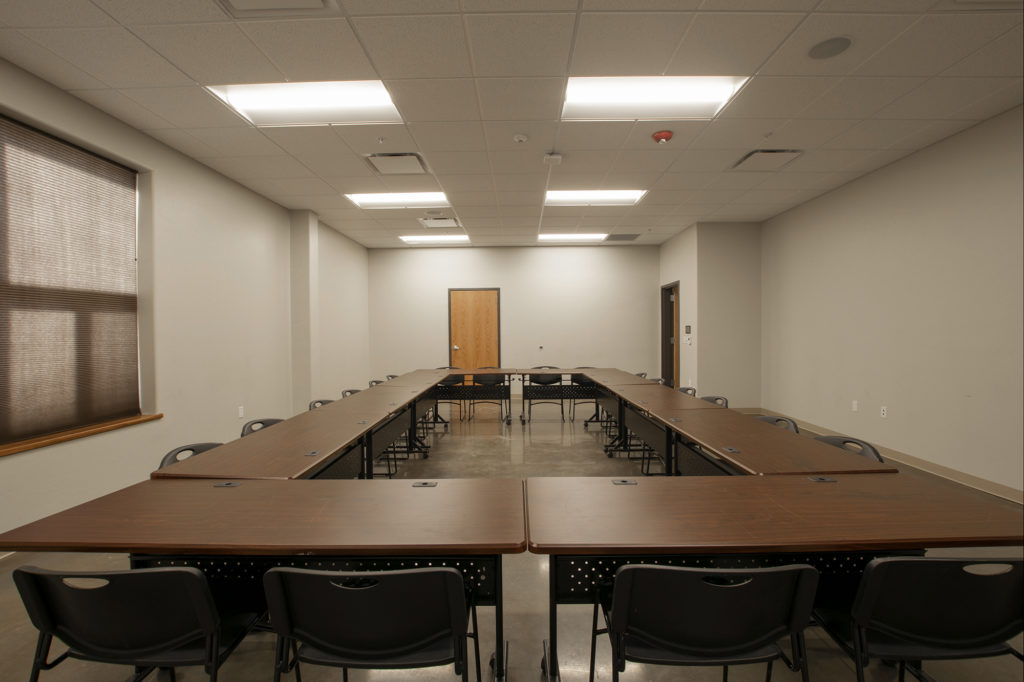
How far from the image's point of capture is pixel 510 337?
26.9 ft

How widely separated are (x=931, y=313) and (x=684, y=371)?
358 centimetres

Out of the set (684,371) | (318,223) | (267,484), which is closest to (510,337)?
(684,371)

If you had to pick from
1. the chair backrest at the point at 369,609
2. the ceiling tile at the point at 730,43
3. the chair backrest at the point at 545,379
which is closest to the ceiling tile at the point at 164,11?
the ceiling tile at the point at 730,43

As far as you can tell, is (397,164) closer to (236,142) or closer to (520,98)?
(236,142)

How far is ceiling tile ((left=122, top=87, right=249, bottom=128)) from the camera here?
288 centimetres

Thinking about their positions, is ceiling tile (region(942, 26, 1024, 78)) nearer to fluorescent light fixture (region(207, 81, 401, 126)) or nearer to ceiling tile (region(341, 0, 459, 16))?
ceiling tile (region(341, 0, 459, 16))

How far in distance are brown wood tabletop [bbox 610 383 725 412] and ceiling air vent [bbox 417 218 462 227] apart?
3.50 m

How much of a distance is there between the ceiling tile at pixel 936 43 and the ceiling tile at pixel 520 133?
2.08 meters

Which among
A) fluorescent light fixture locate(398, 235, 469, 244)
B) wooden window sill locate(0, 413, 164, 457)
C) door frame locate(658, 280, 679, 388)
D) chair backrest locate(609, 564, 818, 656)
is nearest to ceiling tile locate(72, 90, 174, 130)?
wooden window sill locate(0, 413, 164, 457)

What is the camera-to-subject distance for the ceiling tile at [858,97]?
279 cm

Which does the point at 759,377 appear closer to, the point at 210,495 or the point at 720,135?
the point at 720,135

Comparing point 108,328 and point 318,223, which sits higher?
point 318,223

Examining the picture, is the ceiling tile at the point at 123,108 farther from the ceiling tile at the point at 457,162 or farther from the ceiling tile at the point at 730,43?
the ceiling tile at the point at 730,43

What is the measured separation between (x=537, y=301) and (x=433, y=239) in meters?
2.26
